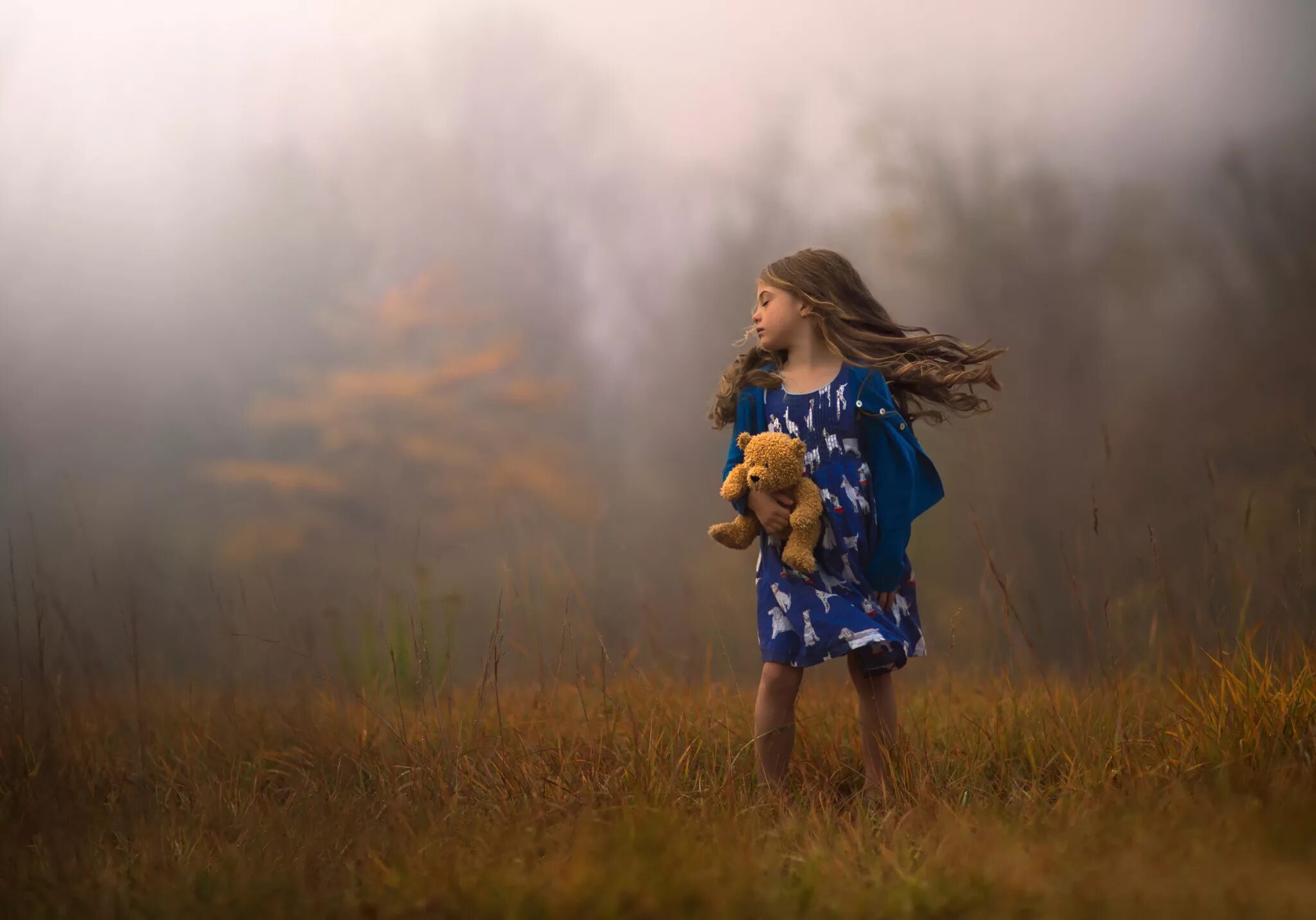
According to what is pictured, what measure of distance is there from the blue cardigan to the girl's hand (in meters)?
0.06

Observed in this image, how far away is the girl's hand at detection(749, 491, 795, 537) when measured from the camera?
268 centimetres

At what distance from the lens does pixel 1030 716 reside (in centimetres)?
301

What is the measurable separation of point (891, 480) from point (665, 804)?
3.22 ft

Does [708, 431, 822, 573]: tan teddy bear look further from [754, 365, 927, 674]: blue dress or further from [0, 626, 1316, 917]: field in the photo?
[0, 626, 1316, 917]: field

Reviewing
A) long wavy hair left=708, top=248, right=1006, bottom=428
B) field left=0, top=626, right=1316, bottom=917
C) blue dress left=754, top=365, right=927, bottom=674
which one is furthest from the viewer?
long wavy hair left=708, top=248, right=1006, bottom=428

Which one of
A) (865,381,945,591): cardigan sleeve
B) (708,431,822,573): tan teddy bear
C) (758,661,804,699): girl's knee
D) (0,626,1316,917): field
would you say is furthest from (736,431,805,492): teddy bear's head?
(0,626,1316,917): field

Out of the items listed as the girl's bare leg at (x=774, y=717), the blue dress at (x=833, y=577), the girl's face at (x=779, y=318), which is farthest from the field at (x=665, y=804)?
the girl's face at (x=779, y=318)

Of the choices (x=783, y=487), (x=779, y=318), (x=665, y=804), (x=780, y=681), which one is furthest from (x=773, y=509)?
(x=665, y=804)

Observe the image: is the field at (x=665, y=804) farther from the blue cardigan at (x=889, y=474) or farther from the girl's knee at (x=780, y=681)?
the blue cardigan at (x=889, y=474)

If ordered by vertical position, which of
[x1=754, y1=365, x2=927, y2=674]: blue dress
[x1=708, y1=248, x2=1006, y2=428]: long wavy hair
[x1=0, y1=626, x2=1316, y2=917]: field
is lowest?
[x1=0, y1=626, x2=1316, y2=917]: field

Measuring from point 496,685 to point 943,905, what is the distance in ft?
A: 4.35

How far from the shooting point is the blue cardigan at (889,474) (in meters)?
2.69

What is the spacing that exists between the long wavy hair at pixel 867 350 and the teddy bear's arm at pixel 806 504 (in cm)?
33

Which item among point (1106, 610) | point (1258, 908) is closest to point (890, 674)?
point (1106, 610)
